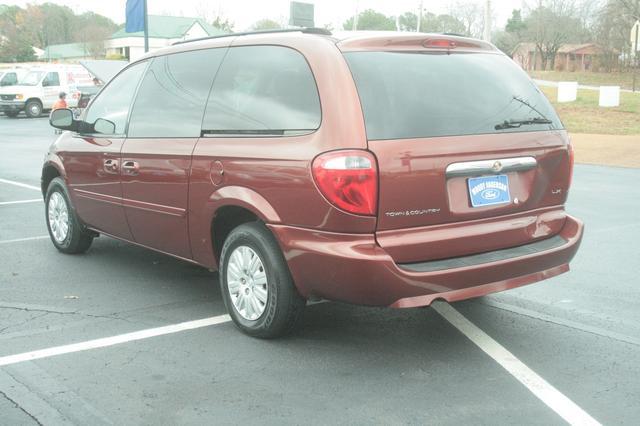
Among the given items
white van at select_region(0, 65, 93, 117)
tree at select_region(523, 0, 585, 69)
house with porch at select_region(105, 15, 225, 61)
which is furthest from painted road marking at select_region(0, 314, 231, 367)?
house with porch at select_region(105, 15, 225, 61)

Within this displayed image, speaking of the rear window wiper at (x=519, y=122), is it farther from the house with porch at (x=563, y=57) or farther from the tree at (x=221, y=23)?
the tree at (x=221, y=23)

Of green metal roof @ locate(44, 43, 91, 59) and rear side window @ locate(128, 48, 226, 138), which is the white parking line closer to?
rear side window @ locate(128, 48, 226, 138)

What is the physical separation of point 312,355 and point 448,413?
1.03 metres

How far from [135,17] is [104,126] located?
628 inches

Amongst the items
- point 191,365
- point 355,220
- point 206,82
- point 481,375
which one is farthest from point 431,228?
point 206,82

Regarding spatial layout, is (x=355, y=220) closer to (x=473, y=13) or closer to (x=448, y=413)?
(x=448, y=413)

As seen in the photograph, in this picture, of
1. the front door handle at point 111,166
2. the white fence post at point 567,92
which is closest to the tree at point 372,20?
the white fence post at point 567,92

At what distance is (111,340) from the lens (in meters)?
4.58

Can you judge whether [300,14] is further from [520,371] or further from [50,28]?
[50,28]

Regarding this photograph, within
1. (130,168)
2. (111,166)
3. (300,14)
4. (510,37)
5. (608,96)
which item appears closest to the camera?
(130,168)

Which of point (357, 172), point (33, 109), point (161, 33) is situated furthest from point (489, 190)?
point (161, 33)

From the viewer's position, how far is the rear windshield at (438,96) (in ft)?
13.2

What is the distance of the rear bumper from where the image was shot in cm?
390

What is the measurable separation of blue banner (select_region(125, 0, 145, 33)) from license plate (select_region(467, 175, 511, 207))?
59.1 feet
